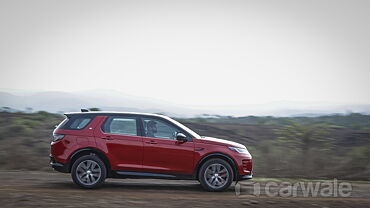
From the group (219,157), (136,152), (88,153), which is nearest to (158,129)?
(136,152)

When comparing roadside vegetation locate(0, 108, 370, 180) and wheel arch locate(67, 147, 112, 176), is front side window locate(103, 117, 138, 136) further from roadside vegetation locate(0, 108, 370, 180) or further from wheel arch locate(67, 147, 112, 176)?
roadside vegetation locate(0, 108, 370, 180)

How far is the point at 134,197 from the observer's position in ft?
32.5

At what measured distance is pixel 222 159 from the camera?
11.3 m

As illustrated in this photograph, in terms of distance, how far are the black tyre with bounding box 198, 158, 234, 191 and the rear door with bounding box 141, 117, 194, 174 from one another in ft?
1.24

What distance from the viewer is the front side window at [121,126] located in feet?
36.4

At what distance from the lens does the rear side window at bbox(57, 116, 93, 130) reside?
1112cm

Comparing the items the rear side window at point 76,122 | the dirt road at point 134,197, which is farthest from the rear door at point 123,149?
the dirt road at point 134,197

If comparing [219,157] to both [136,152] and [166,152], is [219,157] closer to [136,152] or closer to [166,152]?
[166,152]

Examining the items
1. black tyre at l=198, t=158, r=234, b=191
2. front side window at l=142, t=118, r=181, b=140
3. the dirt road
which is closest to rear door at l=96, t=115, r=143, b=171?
front side window at l=142, t=118, r=181, b=140

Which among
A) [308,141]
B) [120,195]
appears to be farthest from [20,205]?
[308,141]

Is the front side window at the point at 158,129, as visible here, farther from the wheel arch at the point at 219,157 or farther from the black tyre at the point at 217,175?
the black tyre at the point at 217,175

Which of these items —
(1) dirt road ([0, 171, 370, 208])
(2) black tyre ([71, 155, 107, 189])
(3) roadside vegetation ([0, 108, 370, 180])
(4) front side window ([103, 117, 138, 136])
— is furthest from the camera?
(3) roadside vegetation ([0, 108, 370, 180])

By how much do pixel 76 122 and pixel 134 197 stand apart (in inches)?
89.9

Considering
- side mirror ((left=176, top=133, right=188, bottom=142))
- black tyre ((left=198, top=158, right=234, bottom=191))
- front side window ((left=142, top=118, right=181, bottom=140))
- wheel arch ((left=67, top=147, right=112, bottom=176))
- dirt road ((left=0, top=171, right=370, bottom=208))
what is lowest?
dirt road ((left=0, top=171, right=370, bottom=208))
